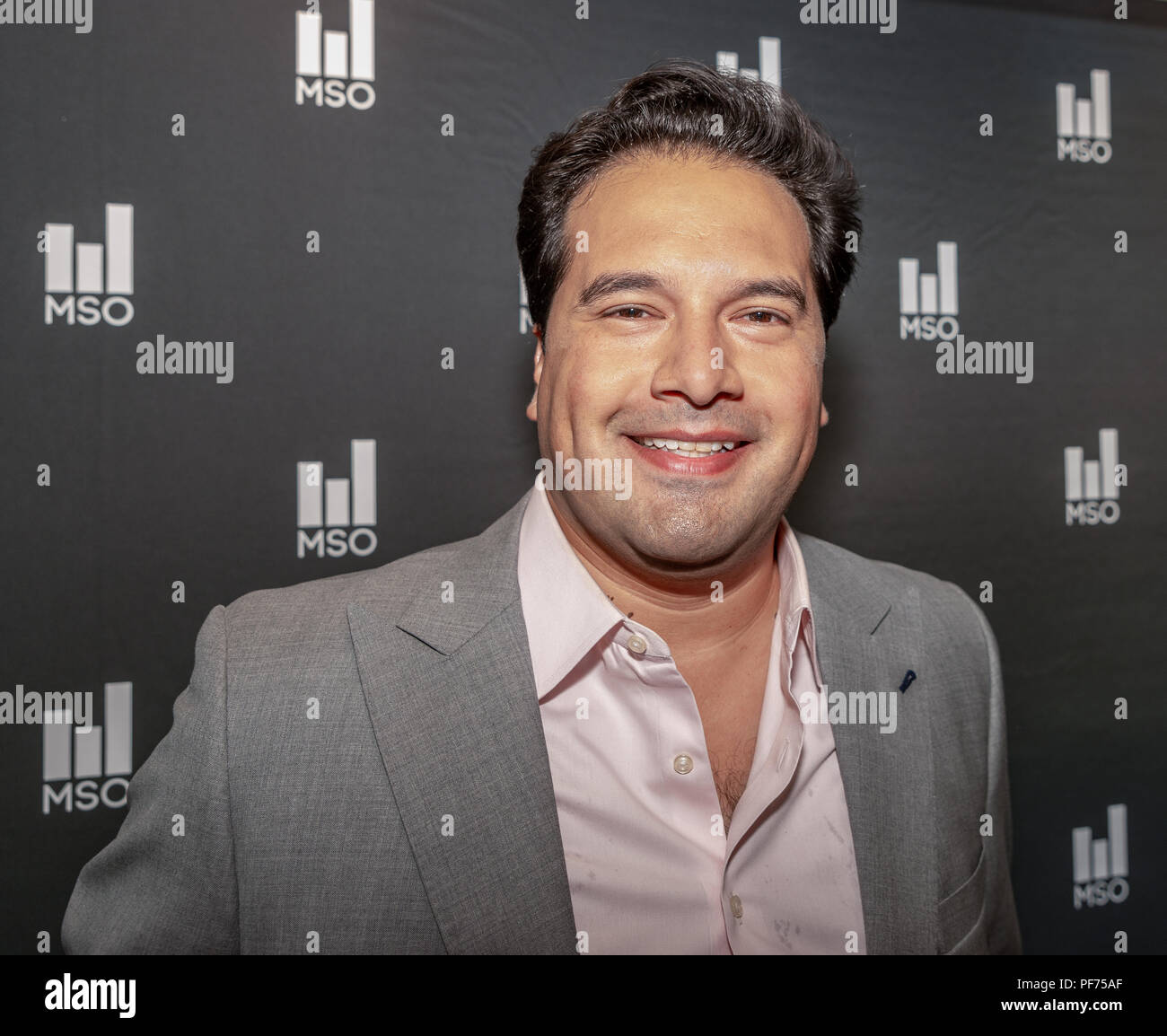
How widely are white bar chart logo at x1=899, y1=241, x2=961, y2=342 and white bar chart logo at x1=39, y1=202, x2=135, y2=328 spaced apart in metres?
1.52

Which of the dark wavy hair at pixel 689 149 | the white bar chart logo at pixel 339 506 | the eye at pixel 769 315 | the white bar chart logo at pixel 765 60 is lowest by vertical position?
the white bar chart logo at pixel 339 506

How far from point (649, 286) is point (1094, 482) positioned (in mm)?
1397

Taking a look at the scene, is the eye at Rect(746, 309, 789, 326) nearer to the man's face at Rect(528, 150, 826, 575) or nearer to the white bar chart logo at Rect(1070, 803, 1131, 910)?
the man's face at Rect(528, 150, 826, 575)

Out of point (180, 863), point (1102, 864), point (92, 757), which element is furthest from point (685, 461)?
point (1102, 864)

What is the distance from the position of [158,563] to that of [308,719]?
635 millimetres

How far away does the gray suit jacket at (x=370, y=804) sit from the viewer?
0.91 m

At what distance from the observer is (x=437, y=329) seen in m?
1.48

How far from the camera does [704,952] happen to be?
0.98 meters

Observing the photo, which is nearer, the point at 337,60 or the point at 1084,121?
the point at 337,60

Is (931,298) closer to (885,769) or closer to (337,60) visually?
(885,769)

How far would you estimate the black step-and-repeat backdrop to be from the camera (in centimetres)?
135

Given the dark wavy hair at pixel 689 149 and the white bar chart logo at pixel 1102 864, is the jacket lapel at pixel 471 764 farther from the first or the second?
the white bar chart logo at pixel 1102 864

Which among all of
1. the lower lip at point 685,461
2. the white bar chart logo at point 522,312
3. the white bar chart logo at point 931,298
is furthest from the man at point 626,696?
the white bar chart logo at point 931,298

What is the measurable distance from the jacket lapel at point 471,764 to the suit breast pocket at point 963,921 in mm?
543
